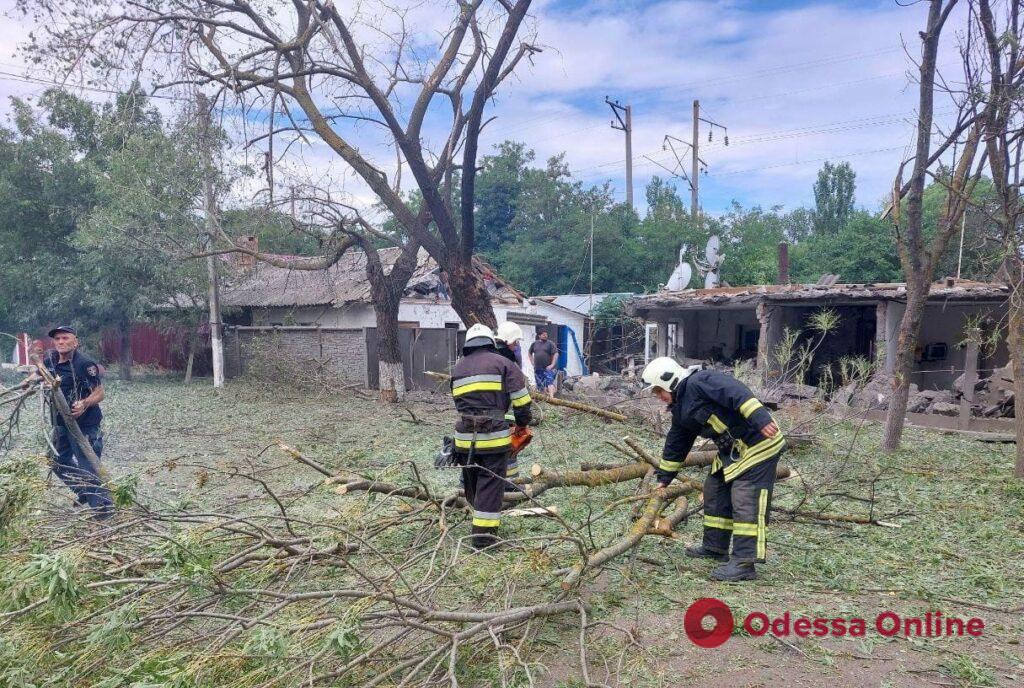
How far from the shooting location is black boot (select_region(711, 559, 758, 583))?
13.1 feet

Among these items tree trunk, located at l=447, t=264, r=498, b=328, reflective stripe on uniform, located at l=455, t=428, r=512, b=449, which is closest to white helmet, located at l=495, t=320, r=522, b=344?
reflective stripe on uniform, located at l=455, t=428, r=512, b=449

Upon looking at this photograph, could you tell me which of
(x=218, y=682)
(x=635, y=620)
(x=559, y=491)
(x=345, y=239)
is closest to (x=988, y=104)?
(x=559, y=491)

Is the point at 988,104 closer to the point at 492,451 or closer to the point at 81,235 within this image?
the point at 492,451

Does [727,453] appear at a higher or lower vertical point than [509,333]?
lower

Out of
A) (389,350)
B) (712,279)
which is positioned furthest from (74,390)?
(712,279)

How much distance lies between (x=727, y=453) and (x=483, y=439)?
152 centimetres

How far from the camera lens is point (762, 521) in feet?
13.2

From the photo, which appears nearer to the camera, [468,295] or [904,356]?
[904,356]

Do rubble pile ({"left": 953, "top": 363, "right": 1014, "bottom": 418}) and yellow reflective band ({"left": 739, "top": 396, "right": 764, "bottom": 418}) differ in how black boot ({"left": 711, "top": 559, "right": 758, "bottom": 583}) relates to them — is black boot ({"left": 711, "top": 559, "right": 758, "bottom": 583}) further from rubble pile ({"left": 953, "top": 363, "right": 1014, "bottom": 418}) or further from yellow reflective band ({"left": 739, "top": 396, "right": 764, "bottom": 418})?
rubble pile ({"left": 953, "top": 363, "right": 1014, "bottom": 418})

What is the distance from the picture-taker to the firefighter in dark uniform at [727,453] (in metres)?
4.05

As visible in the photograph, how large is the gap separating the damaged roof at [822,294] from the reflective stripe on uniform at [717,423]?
976 cm

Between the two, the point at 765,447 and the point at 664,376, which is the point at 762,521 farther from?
the point at 664,376

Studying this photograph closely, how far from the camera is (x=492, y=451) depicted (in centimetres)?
461

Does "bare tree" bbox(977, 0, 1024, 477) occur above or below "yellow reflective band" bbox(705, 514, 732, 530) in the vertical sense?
above
